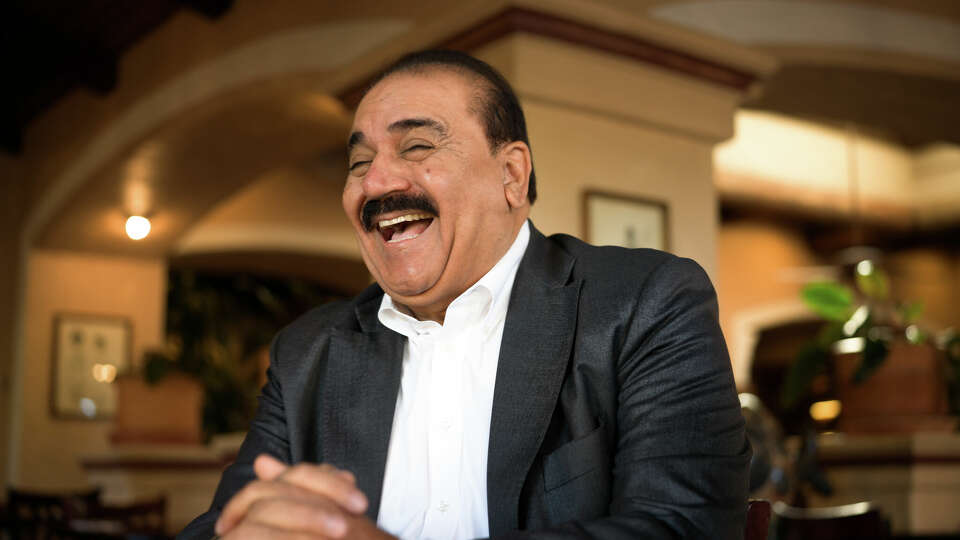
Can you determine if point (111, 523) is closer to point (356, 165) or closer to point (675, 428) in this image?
point (356, 165)

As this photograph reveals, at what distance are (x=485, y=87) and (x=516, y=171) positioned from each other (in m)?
0.13

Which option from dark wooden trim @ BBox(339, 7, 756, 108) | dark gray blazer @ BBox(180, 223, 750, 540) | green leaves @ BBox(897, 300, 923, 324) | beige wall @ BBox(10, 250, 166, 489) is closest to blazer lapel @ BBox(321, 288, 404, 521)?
dark gray blazer @ BBox(180, 223, 750, 540)

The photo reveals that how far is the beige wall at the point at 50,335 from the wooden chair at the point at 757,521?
7442 mm

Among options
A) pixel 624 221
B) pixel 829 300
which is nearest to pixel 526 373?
pixel 829 300

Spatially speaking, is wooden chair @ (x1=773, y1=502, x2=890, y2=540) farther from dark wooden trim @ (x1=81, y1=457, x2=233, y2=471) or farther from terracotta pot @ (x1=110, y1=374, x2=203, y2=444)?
terracotta pot @ (x1=110, y1=374, x2=203, y2=444)

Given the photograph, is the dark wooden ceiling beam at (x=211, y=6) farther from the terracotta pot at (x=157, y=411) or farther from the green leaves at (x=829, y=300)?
the green leaves at (x=829, y=300)

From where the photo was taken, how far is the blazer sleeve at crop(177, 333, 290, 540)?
52.7 inches

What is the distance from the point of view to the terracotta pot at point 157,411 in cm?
606

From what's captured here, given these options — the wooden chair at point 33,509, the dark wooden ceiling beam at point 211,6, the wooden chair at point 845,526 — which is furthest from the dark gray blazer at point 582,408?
the dark wooden ceiling beam at point 211,6

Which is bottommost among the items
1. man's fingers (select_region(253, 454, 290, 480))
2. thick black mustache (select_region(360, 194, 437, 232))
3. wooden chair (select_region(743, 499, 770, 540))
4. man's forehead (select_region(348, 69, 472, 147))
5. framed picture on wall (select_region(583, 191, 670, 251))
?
wooden chair (select_region(743, 499, 770, 540))

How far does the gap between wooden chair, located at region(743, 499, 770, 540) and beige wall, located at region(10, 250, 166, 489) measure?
7442mm

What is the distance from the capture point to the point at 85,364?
793 centimetres

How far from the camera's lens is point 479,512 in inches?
49.4

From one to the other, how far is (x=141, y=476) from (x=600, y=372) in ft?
17.8
